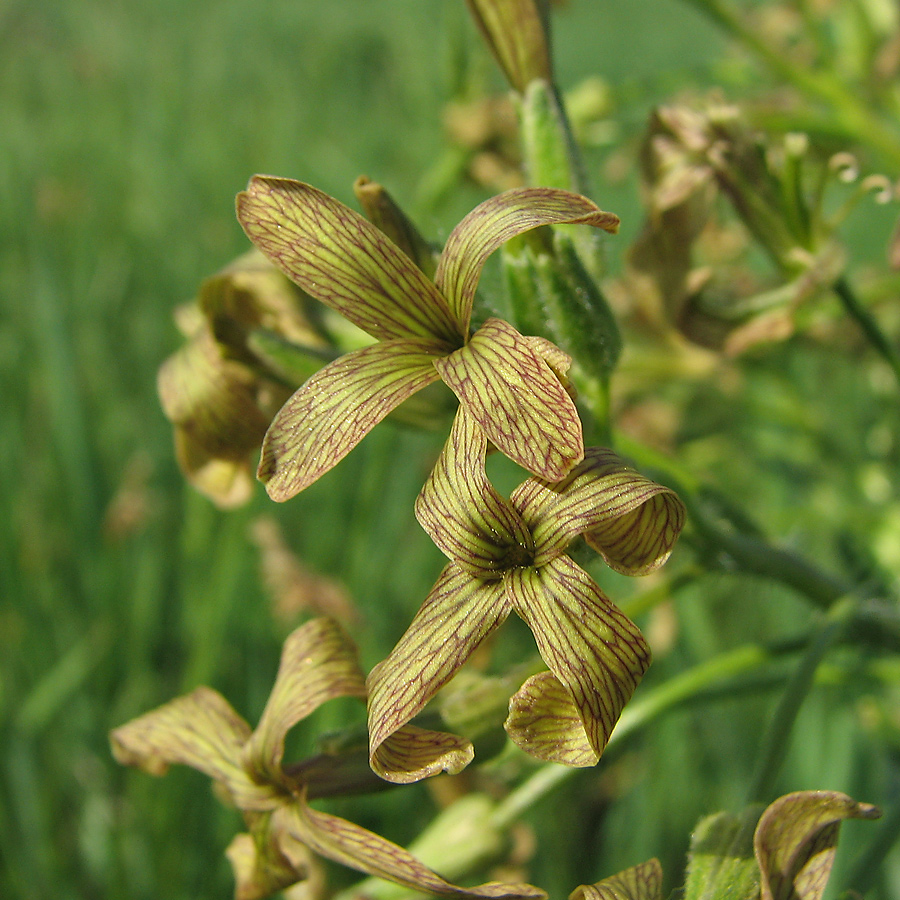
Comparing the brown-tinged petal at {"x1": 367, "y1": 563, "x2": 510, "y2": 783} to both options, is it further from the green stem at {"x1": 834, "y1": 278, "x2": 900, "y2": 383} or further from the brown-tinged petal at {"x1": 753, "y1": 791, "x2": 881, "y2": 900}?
the green stem at {"x1": 834, "y1": 278, "x2": 900, "y2": 383}

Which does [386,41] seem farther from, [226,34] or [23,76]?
[23,76]

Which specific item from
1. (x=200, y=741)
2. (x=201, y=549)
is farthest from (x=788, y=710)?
(x=201, y=549)

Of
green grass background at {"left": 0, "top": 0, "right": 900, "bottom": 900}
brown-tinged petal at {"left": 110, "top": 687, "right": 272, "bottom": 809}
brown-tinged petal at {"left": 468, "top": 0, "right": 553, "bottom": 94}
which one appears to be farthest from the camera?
green grass background at {"left": 0, "top": 0, "right": 900, "bottom": 900}

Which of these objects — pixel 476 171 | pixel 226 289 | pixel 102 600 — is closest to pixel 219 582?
pixel 102 600

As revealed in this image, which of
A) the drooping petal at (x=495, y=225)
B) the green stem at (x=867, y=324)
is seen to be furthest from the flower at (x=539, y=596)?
the green stem at (x=867, y=324)

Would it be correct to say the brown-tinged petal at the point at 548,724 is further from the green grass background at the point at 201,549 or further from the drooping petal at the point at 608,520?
the green grass background at the point at 201,549

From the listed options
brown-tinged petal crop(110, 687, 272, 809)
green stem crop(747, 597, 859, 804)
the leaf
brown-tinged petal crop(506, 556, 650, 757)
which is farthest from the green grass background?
brown-tinged petal crop(110, 687, 272, 809)
